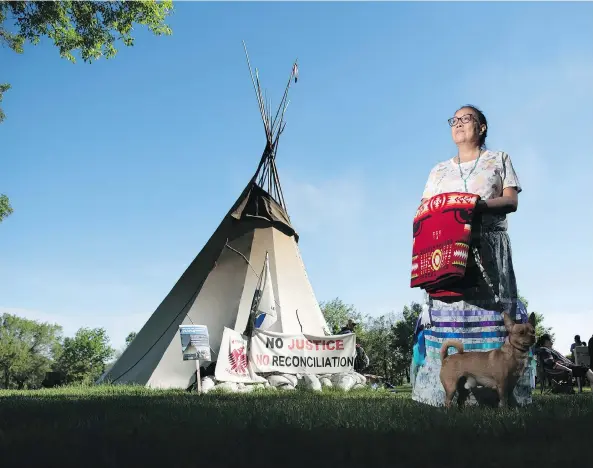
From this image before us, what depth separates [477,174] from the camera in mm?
3785

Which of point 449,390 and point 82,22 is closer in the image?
point 449,390

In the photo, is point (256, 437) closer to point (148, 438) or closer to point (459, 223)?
point (148, 438)

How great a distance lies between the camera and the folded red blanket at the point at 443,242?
350cm

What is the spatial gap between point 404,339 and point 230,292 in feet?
115

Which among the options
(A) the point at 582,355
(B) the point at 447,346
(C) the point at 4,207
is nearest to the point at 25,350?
(C) the point at 4,207

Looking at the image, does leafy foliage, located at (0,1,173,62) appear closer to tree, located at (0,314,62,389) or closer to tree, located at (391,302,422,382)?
tree, located at (391,302,422,382)

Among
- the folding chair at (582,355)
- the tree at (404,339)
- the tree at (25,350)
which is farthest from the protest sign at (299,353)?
the tree at (25,350)

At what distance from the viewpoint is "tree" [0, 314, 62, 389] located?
5972 centimetres

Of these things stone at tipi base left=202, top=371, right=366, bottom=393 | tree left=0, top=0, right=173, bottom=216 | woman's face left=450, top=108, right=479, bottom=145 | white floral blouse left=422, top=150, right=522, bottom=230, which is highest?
tree left=0, top=0, right=173, bottom=216

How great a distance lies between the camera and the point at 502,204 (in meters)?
3.60

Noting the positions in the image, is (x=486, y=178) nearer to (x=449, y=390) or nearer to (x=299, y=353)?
(x=449, y=390)

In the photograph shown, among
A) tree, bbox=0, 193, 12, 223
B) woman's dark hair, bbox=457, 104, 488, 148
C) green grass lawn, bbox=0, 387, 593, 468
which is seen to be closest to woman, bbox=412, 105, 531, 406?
woman's dark hair, bbox=457, 104, 488, 148

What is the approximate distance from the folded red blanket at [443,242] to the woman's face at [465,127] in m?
0.52

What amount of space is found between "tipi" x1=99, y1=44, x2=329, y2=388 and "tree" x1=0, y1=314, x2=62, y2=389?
53467 millimetres
